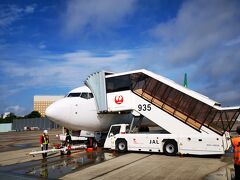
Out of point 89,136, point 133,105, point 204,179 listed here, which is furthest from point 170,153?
point 89,136

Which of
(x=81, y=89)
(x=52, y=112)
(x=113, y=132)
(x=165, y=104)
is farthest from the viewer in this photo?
(x=81, y=89)

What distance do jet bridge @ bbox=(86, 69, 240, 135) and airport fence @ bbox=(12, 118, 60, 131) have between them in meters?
54.2

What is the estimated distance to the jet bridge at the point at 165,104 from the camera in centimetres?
1315

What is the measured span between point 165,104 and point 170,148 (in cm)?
247

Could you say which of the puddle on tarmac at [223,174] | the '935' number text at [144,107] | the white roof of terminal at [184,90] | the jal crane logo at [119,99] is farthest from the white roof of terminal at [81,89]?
the puddle on tarmac at [223,174]

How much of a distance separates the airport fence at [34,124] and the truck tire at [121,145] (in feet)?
178

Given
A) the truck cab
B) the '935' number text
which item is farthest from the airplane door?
the '935' number text

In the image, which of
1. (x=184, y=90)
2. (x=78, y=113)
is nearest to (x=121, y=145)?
(x=78, y=113)

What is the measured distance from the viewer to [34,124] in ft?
240

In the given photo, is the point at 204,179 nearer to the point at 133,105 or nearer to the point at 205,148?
the point at 205,148

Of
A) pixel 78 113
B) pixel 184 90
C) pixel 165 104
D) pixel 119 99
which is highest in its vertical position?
pixel 184 90

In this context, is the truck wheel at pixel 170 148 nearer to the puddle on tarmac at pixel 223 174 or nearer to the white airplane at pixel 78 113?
the puddle on tarmac at pixel 223 174

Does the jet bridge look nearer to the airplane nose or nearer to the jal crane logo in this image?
the jal crane logo

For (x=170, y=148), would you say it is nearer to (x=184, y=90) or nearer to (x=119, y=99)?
(x=184, y=90)
